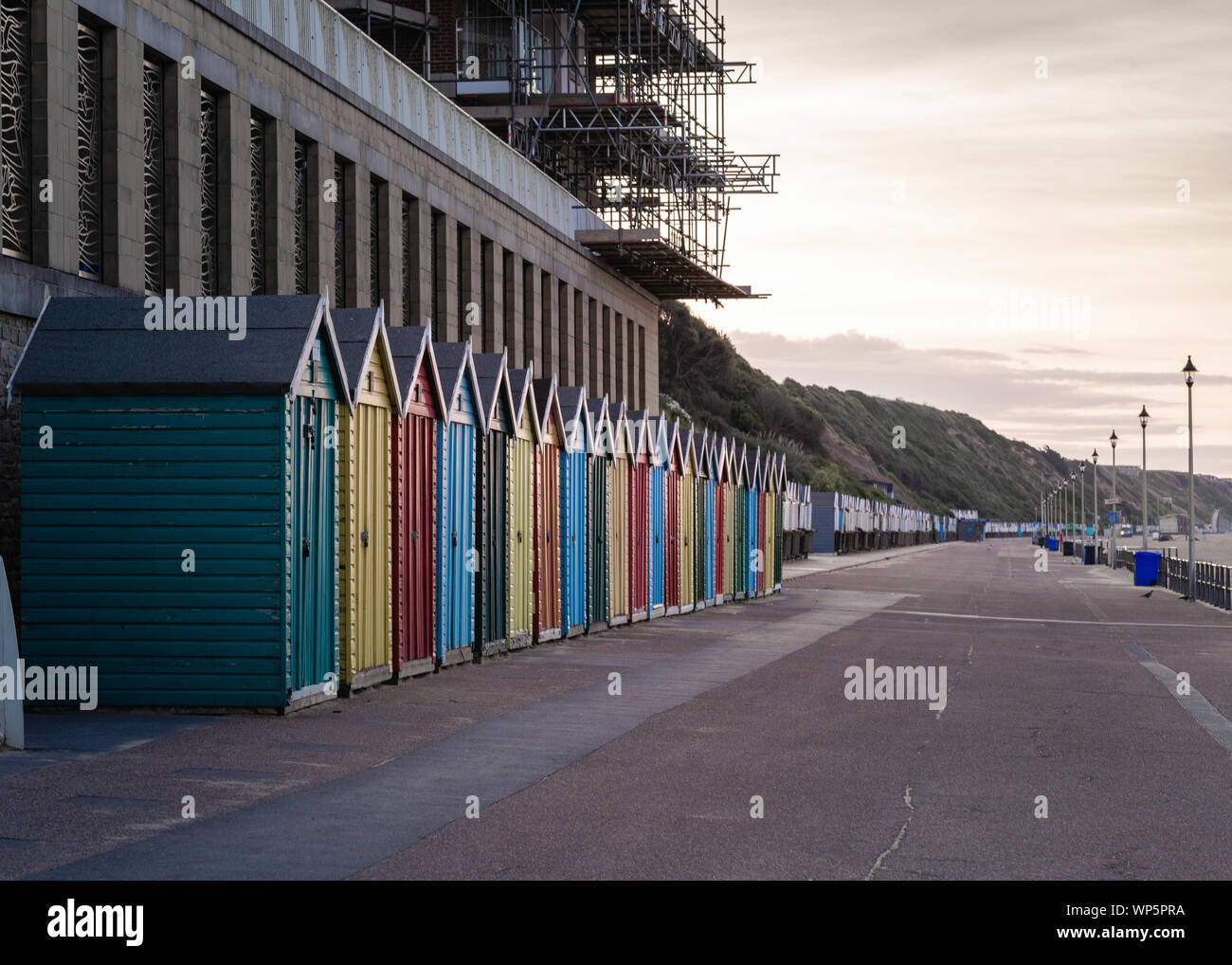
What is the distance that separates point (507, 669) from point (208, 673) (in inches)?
219

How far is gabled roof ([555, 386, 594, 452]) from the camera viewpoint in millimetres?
24734

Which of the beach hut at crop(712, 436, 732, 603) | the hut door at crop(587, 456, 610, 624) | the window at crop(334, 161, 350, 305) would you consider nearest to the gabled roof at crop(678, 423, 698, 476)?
the beach hut at crop(712, 436, 732, 603)

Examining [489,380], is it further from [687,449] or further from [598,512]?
[687,449]

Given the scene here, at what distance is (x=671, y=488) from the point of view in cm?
3169

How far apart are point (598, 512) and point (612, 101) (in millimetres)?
27098

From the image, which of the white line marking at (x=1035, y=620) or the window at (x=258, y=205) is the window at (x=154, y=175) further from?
the white line marking at (x=1035, y=620)

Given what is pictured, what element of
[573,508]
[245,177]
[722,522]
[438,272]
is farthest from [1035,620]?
[245,177]

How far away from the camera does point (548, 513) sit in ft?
77.0

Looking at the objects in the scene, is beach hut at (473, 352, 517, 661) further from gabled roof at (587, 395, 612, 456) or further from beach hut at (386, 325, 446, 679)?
gabled roof at (587, 395, 612, 456)

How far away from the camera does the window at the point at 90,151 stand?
19141 millimetres

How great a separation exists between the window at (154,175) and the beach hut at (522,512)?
4932 millimetres

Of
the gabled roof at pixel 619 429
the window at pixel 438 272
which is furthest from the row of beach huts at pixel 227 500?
the window at pixel 438 272
